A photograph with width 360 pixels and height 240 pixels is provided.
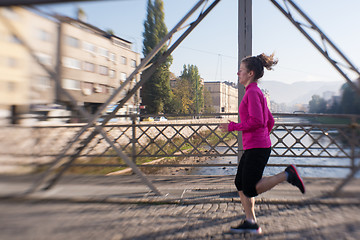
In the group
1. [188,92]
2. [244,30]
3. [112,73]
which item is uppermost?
[188,92]

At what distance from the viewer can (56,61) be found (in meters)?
3.77

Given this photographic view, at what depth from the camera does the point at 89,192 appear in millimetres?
4395

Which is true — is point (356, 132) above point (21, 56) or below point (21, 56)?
below

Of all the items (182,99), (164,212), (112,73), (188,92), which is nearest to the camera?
(164,212)

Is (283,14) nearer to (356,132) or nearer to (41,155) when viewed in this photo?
(356,132)

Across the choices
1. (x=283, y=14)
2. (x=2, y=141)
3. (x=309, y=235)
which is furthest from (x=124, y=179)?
(x=283, y=14)

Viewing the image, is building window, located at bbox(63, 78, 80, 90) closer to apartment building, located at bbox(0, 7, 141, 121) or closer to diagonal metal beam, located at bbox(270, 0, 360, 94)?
apartment building, located at bbox(0, 7, 141, 121)

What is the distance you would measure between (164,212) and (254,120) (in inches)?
67.4

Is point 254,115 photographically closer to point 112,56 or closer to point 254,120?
point 254,120

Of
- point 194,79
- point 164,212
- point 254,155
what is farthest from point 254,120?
point 194,79

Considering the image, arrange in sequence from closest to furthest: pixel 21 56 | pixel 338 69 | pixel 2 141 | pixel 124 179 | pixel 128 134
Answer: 1. pixel 2 141
2. pixel 21 56
3. pixel 338 69
4. pixel 124 179
5. pixel 128 134

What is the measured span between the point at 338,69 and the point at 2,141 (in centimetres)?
449

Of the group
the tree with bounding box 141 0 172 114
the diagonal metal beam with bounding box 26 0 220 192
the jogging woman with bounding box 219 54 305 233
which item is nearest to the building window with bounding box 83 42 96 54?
the diagonal metal beam with bounding box 26 0 220 192

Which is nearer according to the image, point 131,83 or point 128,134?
point 131,83
